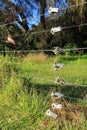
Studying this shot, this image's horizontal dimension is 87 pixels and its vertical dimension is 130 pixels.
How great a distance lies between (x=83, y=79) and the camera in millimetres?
11039

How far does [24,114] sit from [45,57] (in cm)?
1567

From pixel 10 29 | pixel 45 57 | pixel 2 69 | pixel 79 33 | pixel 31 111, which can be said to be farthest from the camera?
pixel 79 33

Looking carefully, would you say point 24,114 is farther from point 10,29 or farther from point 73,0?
point 10,29

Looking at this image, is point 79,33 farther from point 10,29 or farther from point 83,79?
point 83,79

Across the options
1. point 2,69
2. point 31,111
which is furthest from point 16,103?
point 2,69

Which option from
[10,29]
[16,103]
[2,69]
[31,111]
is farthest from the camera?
[10,29]

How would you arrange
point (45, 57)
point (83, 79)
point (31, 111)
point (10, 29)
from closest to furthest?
point (31, 111) < point (83, 79) < point (45, 57) < point (10, 29)

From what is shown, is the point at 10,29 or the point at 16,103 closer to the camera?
the point at 16,103

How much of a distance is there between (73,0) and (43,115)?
62.0 ft

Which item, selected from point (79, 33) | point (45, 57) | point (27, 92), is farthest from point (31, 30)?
point (27, 92)

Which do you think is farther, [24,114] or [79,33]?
[79,33]

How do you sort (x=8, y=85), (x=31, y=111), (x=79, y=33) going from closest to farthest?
(x=31, y=111) → (x=8, y=85) → (x=79, y=33)

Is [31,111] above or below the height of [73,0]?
below

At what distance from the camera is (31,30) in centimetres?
2830
